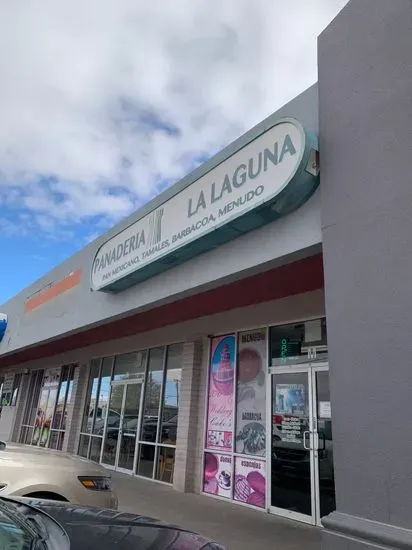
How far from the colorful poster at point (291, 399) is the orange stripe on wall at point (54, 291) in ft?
17.0

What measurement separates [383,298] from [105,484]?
3.61 meters

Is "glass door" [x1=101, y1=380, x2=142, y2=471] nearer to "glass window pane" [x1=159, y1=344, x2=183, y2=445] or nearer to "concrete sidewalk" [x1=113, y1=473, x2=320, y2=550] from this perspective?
"glass window pane" [x1=159, y1=344, x2=183, y2=445]

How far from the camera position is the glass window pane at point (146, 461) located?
1014cm

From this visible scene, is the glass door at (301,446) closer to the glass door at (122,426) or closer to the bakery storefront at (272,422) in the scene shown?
the bakery storefront at (272,422)

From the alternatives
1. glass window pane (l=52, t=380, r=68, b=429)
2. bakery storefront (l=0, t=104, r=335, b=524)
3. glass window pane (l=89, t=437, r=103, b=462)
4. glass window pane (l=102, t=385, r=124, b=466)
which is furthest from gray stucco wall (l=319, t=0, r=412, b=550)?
glass window pane (l=52, t=380, r=68, b=429)

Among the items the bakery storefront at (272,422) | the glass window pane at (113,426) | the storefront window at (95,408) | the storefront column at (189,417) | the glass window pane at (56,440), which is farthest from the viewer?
the glass window pane at (56,440)

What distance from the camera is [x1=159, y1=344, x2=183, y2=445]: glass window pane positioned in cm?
975

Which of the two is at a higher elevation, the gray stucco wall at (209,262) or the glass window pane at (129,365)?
the gray stucco wall at (209,262)

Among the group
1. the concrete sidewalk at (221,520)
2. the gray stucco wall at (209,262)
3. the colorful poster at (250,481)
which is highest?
the gray stucco wall at (209,262)

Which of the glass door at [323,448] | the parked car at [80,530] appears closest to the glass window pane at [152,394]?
the glass door at [323,448]

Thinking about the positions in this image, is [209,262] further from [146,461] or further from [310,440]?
[146,461]

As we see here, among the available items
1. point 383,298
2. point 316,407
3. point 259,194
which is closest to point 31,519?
point 383,298

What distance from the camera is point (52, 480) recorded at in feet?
15.6

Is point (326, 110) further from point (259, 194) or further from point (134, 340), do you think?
point (134, 340)
